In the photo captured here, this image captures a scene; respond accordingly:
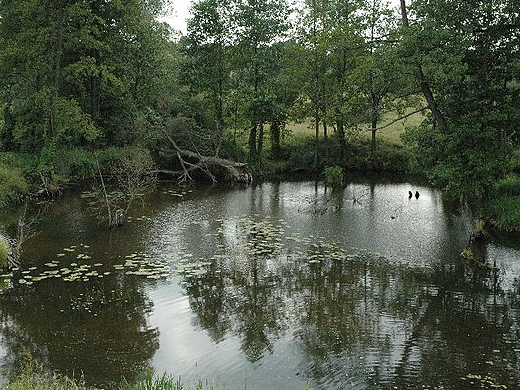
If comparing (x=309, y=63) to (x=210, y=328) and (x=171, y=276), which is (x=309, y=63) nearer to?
(x=171, y=276)

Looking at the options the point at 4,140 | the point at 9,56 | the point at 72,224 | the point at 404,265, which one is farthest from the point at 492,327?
the point at 4,140

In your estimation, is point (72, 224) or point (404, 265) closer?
point (404, 265)

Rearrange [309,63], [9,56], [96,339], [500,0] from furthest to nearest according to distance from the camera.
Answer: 1. [309,63]
2. [9,56]
3. [500,0]
4. [96,339]

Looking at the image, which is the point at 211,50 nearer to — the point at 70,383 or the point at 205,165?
the point at 205,165

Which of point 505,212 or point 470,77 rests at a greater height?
point 470,77

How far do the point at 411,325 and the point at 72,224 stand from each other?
14.4m

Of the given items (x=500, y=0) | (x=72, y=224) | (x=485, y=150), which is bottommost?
(x=72, y=224)

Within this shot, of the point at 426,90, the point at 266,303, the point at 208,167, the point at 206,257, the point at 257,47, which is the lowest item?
the point at 266,303

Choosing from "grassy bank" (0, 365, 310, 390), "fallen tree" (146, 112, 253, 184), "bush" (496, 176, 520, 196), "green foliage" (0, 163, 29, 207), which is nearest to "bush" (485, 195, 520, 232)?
"bush" (496, 176, 520, 196)

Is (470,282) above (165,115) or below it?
below

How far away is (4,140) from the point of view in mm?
33375

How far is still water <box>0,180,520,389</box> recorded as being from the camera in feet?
31.6

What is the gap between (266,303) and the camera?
508 inches

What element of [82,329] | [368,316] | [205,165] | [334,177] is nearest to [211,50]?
[205,165]
